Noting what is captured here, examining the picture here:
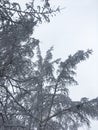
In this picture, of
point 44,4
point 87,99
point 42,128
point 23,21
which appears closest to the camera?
point 44,4

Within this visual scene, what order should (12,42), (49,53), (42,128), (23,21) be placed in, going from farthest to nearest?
1. (49,53)
2. (42,128)
3. (12,42)
4. (23,21)

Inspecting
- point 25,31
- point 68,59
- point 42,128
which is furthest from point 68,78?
point 25,31

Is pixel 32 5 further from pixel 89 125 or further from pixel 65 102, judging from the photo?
pixel 89 125

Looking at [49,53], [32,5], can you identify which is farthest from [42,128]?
[32,5]

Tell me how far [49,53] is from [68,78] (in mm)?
4398

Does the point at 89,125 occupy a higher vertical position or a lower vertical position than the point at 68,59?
lower

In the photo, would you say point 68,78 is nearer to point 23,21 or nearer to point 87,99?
point 87,99

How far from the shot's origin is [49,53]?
58.0 ft

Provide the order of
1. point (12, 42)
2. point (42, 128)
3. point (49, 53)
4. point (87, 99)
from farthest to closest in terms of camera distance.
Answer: point (49, 53), point (42, 128), point (87, 99), point (12, 42)

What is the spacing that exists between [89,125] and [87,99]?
1592 millimetres

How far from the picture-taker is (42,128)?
47.0 feet

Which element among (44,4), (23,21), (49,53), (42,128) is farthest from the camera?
(49,53)

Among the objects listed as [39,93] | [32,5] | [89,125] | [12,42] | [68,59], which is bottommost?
[89,125]

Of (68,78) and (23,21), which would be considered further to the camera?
(68,78)
